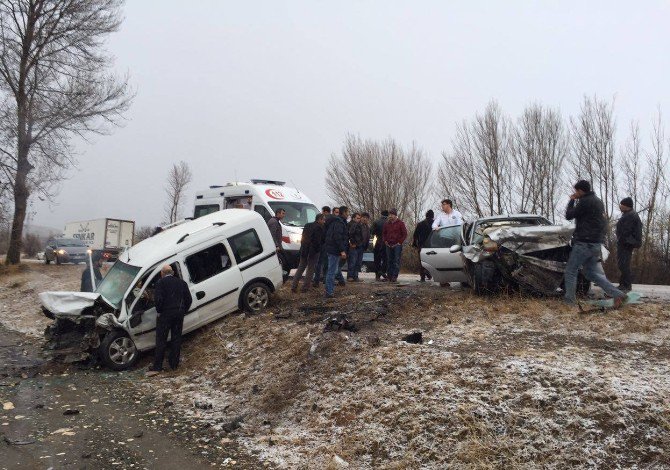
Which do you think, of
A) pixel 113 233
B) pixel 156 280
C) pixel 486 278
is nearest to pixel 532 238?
pixel 486 278

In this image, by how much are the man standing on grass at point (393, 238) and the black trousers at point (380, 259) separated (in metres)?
0.67

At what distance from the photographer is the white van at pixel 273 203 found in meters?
14.1

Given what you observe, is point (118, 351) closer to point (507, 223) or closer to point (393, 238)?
point (393, 238)

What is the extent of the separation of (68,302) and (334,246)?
5046mm

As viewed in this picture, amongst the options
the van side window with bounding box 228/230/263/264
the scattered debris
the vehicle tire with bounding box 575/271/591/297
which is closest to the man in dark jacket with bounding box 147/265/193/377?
the van side window with bounding box 228/230/263/264

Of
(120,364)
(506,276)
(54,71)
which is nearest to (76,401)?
(120,364)

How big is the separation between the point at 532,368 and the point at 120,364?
6.76 meters

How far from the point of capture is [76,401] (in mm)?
7957

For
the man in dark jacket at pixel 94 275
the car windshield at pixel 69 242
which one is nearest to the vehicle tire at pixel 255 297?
the man in dark jacket at pixel 94 275

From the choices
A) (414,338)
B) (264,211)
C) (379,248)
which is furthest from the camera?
(264,211)

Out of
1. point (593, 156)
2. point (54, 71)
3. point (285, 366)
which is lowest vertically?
point (285, 366)

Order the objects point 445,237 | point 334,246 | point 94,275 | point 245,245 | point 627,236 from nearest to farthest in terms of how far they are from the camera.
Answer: point 627,236 → point 245,245 → point 334,246 → point 445,237 → point 94,275

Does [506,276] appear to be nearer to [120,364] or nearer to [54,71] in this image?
[120,364]

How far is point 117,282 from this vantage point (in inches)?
405
